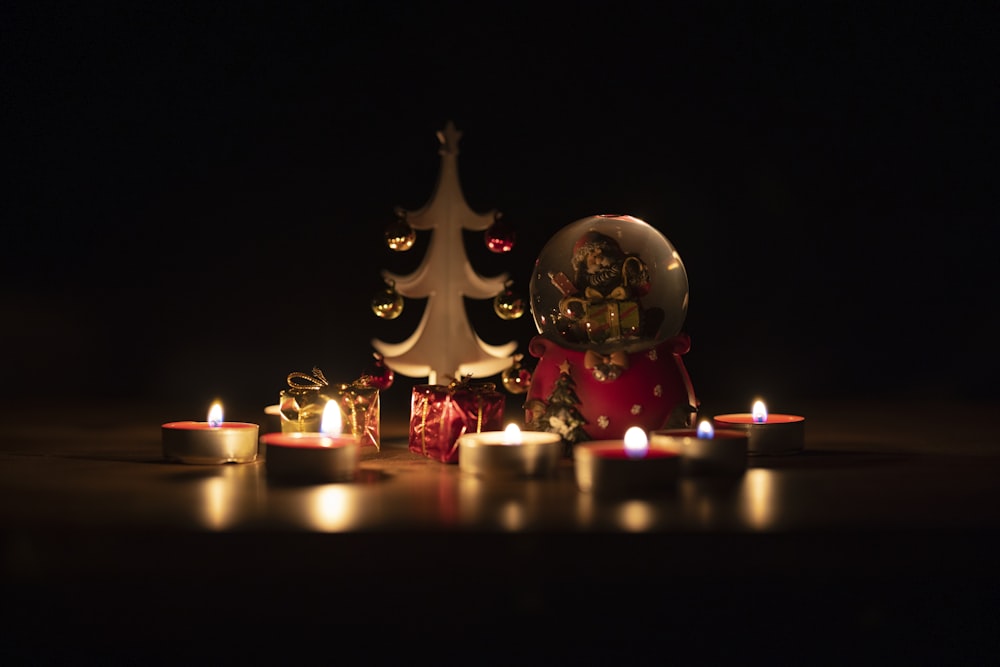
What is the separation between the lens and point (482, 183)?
3.62 m

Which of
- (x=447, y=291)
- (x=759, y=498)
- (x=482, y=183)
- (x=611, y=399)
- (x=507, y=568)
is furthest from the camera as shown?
(x=482, y=183)

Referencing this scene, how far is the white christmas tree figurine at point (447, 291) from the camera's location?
2775 mm

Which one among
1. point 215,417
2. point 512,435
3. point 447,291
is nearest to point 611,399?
point 512,435

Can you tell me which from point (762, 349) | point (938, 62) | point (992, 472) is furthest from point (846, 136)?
point (992, 472)

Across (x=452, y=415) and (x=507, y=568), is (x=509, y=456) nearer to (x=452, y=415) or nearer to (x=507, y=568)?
(x=452, y=415)

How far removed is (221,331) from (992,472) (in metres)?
2.49

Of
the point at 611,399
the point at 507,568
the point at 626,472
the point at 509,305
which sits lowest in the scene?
the point at 507,568

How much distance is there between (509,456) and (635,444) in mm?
235

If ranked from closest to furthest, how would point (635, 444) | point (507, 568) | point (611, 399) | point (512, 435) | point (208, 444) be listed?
point (507, 568) → point (635, 444) → point (512, 435) → point (208, 444) → point (611, 399)

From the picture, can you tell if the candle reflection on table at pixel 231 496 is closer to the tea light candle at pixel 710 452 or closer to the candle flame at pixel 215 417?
the candle flame at pixel 215 417

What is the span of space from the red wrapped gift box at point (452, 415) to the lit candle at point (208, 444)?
345 millimetres

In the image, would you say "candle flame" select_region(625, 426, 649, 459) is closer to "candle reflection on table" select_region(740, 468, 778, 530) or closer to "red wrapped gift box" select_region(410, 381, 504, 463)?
"candle reflection on table" select_region(740, 468, 778, 530)

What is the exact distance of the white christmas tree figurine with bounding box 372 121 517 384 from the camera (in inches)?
109

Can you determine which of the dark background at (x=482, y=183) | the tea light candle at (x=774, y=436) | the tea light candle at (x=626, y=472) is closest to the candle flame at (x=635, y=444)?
the tea light candle at (x=626, y=472)
